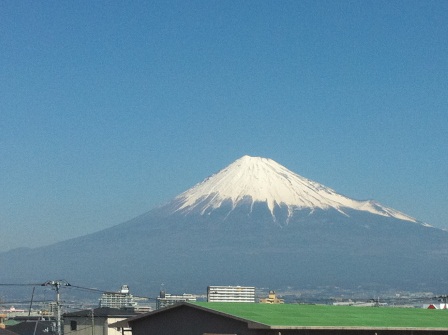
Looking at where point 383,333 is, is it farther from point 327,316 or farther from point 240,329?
point 240,329

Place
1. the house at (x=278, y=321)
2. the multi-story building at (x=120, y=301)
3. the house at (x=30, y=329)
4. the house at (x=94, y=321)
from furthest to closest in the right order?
the multi-story building at (x=120, y=301) → the house at (x=30, y=329) → the house at (x=94, y=321) → the house at (x=278, y=321)

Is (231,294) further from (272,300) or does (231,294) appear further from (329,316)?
(329,316)

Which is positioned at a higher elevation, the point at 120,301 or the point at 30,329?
the point at 120,301

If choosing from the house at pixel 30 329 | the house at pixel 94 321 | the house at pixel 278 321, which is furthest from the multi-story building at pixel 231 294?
the house at pixel 278 321

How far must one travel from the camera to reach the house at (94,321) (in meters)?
63.7

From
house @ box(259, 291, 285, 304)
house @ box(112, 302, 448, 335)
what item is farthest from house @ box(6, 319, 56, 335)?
house @ box(112, 302, 448, 335)

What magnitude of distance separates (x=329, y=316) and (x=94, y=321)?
2734cm

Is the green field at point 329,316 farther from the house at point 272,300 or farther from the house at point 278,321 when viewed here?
the house at point 272,300

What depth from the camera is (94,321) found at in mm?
65250

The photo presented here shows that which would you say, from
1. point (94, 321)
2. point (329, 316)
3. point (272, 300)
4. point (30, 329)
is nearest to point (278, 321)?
point (329, 316)

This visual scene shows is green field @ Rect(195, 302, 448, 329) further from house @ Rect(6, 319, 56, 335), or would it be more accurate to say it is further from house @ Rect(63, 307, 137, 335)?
house @ Rect(6, 319, 56, 335)

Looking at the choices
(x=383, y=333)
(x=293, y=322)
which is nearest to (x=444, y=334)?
(x=383, y=333)

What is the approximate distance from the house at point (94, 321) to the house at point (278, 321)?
20.1 meters

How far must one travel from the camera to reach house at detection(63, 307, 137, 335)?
63656mm
